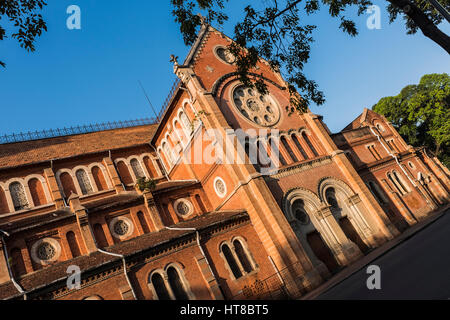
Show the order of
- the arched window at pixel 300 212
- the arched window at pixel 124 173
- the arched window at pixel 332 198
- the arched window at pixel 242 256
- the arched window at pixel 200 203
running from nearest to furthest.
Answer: the arched window at pixel 242 256, the arched window at pixel 300 212, the arched window at pixel 332 198, the arched window at pixel 200 203, the arched window at pixel 124 173

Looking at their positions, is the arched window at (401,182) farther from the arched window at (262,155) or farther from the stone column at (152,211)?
the stone column at (152,211)

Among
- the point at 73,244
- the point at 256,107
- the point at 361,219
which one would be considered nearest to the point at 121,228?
the point at 73,244

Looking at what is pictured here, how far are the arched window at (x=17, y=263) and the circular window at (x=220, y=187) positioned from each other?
469 inches

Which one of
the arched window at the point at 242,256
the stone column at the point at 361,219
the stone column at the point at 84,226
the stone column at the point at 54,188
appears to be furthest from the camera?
the stone column at the point at 54,188

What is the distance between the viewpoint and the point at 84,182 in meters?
22.6

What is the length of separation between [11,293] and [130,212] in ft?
25.2

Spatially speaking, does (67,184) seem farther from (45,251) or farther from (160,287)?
(160,287)

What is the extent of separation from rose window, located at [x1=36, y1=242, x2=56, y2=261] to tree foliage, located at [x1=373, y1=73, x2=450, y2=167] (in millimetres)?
45017

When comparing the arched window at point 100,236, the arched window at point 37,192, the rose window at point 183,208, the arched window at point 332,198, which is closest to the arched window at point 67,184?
the arched window at point 37,192

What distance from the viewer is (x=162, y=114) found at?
24266 mm

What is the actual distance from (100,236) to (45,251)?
289 centimetres

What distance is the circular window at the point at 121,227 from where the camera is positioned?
18.0 metres

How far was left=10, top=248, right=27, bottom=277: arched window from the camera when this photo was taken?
14688mm
